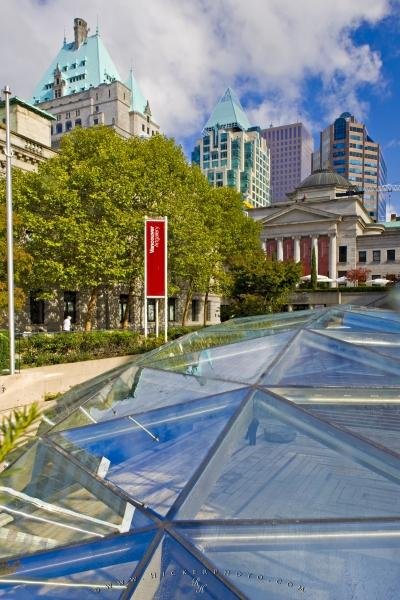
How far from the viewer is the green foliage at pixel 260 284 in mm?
37000

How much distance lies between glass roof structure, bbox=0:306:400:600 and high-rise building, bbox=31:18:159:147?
4437 inches

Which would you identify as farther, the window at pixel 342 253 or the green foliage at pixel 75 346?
the window at pixel 342 253

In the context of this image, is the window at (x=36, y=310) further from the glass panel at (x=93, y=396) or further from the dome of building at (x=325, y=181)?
the dome of building at (x=325, y=181)

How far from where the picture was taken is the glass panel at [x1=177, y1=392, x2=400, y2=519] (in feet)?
10.2

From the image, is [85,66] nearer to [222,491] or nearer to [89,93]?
[89,93]

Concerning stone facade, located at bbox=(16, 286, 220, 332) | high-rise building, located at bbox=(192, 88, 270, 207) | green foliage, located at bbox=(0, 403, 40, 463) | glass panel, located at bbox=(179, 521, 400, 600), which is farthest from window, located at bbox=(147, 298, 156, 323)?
high-rise building, located at bbox=(192, 88, 270, 207)

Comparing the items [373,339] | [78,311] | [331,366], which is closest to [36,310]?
[78,311]

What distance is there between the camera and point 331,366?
A: 5629 mm

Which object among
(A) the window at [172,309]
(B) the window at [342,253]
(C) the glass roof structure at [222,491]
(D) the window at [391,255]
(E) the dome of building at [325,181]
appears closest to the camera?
(C) the glass roof structure at [222,491]

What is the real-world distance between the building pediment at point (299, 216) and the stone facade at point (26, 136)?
42.9 meters

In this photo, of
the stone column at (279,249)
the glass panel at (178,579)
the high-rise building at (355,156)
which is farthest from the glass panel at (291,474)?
the high-rise building at (355,156)

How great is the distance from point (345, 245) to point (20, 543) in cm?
7484

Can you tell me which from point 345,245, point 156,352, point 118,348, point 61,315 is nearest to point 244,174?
point 345,245

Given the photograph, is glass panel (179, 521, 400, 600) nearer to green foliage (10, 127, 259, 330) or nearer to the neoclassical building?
green foliage (10, 127, 259, 330)
